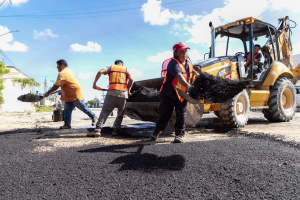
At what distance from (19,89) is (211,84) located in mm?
24263

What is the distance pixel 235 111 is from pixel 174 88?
1958 mm

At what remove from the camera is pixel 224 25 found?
606 centimetres

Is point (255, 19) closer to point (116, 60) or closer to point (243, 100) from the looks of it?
point (243, 100)

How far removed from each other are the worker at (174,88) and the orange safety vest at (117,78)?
1.10 meters

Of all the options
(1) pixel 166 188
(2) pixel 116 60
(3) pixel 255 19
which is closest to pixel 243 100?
(3) pixel 255 19

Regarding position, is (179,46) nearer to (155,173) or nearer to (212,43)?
(155,173)

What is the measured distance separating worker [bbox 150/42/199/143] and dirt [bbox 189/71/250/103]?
23cm

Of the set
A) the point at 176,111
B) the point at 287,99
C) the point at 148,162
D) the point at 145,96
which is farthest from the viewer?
the point at 287,99

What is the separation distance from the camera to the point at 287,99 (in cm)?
666

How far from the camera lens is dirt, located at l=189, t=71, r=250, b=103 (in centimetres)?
283

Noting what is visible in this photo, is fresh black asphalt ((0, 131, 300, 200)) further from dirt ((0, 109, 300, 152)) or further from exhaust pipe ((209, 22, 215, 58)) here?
exhaust pipe ((209, 22, 215, 58))

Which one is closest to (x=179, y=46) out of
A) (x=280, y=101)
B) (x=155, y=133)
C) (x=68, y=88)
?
(x=155, y=133)

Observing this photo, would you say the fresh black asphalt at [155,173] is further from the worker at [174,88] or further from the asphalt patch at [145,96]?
the asphalt patch at [145,96]

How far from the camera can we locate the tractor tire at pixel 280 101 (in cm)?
591
